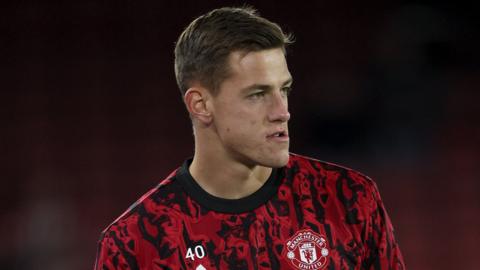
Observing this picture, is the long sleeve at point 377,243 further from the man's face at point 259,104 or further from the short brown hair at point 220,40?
the short brown hair at point 220,40

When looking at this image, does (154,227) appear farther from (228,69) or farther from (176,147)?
(176,147)

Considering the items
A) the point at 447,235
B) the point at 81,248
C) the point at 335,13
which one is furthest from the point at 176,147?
the point at 447,235

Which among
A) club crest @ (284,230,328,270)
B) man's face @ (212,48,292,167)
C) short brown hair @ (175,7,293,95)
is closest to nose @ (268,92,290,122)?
man's face @ (212,48,292,167)

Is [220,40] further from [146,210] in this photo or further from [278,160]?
[146,210]

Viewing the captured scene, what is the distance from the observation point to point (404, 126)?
18.1 feet

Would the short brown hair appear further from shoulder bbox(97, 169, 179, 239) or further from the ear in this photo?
shoulder bbox(97, 169, 179, 239)

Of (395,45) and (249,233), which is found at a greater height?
(395,45)

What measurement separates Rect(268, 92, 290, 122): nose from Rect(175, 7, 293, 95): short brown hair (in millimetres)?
138

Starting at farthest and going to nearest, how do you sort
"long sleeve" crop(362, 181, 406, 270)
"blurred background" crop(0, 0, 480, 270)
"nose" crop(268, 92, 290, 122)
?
"blurred background" crop(0, 0, 480, 270)
"long sleeve" crop(362, 181, 406, 270)
"nose" crop(268, 92, 290, 122)

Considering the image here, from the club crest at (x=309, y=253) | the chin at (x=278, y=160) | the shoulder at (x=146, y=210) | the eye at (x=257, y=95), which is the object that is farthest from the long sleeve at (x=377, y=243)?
the shoulder at (x=146, y=210)

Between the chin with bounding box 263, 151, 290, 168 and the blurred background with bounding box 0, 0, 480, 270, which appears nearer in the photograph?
the chin with bounding box 263, 151, 290, 168

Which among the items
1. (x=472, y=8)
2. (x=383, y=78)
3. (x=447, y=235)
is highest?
(x=472, y=8)

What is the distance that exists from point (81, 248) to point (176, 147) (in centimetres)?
99

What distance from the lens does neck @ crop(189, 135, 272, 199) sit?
2145 millimetres
